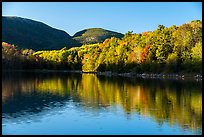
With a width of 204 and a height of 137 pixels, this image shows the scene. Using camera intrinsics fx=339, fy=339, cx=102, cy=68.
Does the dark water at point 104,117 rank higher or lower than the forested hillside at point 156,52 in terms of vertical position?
lower

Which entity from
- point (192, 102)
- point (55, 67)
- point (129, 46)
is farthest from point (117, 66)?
point (192, 102)

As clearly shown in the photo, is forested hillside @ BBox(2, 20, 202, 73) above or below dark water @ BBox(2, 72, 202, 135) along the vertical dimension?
above

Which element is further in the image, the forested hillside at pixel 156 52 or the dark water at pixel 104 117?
the forested hillside at pixel 156 52

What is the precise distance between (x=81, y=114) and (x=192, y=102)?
12359mm

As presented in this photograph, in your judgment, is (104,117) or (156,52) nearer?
(104,117)

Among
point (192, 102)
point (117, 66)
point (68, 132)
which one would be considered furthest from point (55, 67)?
point (68, 132)

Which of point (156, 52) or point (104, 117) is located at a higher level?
point (156, 52)

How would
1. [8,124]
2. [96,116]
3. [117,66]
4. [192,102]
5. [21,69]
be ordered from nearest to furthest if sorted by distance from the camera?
[8,124]
[96,116]
[192,102]
[117,66]
[21,69]

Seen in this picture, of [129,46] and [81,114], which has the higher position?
[129,46]

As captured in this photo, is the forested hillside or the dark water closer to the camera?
the dark water

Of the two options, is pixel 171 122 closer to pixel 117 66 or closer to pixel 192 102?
pixel 192 102

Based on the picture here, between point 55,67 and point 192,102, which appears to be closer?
point 192,102

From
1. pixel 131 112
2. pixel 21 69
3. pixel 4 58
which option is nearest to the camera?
pixel 131 112

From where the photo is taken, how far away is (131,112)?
1098 inches
